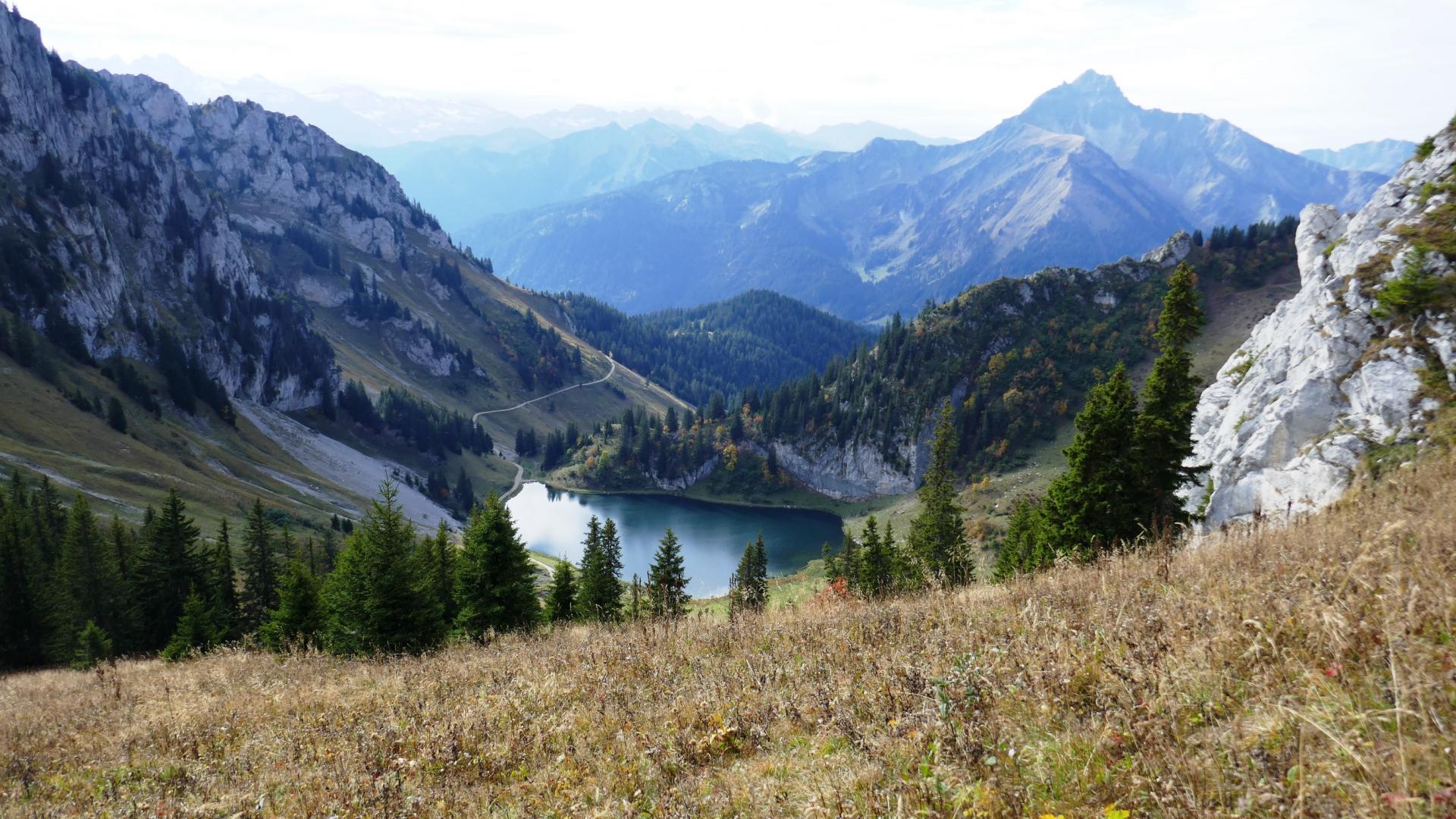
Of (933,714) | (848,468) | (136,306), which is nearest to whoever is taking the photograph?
(933,714)

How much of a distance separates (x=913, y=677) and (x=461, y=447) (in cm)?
19296

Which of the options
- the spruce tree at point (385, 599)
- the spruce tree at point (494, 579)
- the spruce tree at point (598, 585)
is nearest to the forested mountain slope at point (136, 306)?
the spruce tree at point (598, 585)

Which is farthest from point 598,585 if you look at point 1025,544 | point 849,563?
point 1025,544

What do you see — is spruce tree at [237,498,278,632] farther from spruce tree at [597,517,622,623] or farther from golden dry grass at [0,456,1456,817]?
golden dry grass at [0,456,1456,817]

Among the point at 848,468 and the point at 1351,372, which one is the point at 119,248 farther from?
the point at 1351,372

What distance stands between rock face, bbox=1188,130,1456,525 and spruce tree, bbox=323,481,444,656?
28.4 metres

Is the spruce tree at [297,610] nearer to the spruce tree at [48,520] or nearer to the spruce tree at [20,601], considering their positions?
the spruce tree at [20,601]

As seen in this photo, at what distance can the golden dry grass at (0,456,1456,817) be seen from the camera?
A: 4035 millimetres

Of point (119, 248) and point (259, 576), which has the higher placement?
point (119, 248)

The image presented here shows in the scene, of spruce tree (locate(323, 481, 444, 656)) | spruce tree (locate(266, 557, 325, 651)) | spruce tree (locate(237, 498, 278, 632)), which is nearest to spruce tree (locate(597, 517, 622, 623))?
spruce tree (locate(266, 557, 325, 651))

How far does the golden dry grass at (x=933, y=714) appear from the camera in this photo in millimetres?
4035

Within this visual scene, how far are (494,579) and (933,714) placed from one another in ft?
94.1

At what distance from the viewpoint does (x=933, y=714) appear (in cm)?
572

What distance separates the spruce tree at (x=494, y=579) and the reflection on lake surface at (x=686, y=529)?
232ft
